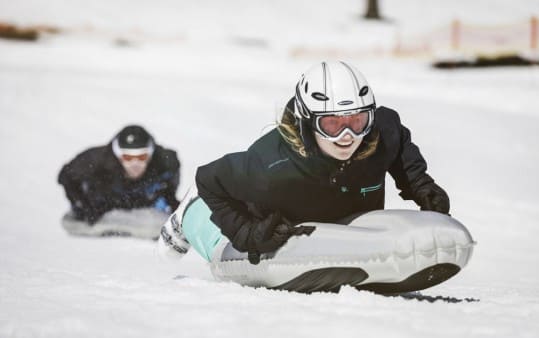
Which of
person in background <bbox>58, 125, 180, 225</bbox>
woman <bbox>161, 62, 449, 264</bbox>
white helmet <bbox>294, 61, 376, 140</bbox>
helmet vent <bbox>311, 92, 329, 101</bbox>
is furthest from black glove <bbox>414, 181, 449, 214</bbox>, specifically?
person in background <bbox>58, 125, 180, 225</bbox>

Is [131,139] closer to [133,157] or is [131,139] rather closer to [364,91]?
[133,157]

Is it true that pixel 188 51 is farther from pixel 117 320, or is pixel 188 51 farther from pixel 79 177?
pixel 117 320

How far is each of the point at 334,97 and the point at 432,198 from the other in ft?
2.66

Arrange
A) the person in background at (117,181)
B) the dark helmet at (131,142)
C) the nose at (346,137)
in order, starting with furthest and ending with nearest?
the person in background at (117,181), the dark helmet at (131,142), the nose at (346,137)

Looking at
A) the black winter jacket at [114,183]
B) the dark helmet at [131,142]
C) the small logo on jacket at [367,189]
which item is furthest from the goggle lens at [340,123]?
the black winter jacket at [114,183]

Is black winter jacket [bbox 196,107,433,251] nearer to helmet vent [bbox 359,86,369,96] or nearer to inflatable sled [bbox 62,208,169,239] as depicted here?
helmet vent [bbox 359,86,369,96]

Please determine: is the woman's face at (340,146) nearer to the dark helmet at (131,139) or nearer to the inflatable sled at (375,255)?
the inflatable sled at (375,255)

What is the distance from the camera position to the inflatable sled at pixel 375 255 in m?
3.74

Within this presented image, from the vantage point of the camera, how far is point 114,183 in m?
8.00

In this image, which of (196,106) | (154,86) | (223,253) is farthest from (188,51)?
(223,253)

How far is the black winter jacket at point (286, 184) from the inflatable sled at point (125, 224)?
3491mm

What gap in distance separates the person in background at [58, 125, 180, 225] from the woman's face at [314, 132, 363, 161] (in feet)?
13.5

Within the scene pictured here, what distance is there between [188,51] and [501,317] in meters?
23.3

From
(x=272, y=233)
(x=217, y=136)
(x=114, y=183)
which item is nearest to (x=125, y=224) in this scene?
(x=114, y=183)
